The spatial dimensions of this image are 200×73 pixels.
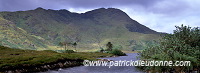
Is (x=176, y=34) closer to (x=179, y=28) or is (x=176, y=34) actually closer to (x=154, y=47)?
(x=179, y=28)

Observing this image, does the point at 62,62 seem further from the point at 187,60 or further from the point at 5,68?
the point at 187,60

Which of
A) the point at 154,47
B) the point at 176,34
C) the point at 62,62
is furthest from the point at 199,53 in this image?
the point at 62,62

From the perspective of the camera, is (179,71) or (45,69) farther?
(45,69)

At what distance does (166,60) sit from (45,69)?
54.1 m

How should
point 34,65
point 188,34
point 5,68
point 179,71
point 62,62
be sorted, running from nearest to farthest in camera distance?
point 179,71 < point 188,34 < point 5,68 < point 34,65 < point 62,62

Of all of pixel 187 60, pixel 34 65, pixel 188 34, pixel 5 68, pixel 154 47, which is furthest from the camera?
pixel 34 65

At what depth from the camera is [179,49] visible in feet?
180

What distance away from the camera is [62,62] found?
102312mm

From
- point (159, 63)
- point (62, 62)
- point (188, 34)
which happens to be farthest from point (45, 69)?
point (188, 34)

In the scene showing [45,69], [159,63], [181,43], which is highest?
[181,43]

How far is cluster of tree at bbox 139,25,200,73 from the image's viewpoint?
49.7 metres

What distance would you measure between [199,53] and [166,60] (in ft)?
37.7

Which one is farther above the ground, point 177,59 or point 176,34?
point 176,34

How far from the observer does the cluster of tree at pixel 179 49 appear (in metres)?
49.7
